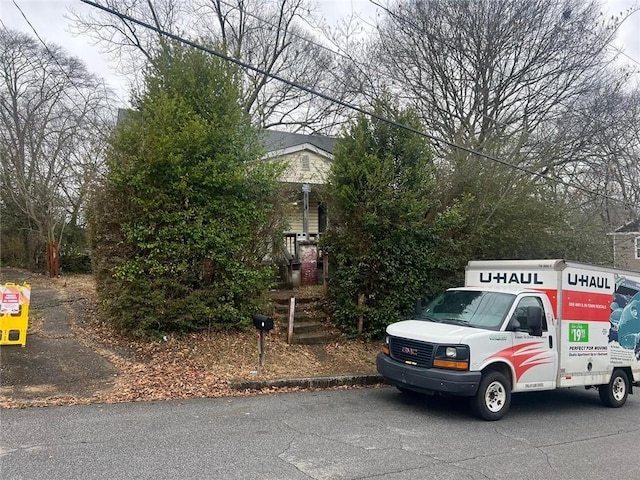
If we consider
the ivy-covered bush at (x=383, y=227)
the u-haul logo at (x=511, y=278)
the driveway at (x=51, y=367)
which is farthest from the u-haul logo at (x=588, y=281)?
the driveway at (x=51, y=367)

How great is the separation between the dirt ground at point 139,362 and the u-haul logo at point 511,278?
2801 mm

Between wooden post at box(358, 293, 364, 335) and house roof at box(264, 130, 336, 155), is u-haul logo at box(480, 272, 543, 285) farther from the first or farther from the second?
house roof at box(264, 130, 336, 155)

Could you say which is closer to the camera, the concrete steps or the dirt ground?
the dirt ground

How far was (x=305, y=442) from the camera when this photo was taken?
6020 mm

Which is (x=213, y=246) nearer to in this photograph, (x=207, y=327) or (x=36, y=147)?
(x=207, y=327)

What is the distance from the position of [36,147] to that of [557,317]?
19787mm

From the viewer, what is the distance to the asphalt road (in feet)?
16.7

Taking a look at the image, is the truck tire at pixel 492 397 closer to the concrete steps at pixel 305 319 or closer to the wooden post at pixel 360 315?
the wooden post at pixel 360 315

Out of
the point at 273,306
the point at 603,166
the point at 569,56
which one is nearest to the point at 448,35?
the point at 569,56

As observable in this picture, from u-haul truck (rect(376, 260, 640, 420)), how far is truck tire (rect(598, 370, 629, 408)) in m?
0.02

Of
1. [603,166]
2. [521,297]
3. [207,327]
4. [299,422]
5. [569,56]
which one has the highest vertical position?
[569,56]

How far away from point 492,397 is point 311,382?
3010 millimetres

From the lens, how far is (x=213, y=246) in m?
10.1

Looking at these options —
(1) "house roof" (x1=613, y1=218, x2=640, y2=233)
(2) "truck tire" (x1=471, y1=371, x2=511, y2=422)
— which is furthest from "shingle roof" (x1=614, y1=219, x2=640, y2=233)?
(2) "truck tire" (x1=471, y1=371, x2=511, y2=422)
